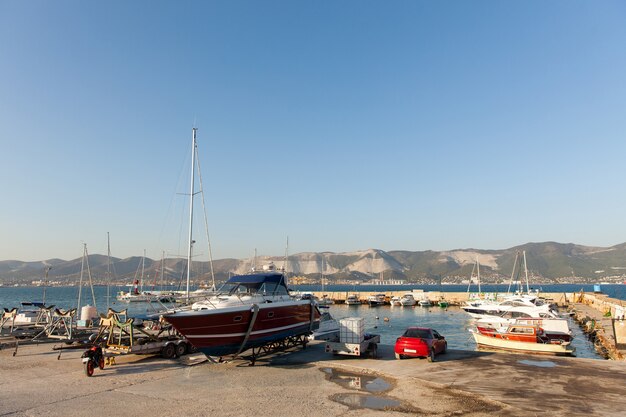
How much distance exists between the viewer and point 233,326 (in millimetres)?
15734

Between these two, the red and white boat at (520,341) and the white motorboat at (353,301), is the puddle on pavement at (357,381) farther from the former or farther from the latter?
the white motorboat at (353,301)

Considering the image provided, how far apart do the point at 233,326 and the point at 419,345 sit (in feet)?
24.6

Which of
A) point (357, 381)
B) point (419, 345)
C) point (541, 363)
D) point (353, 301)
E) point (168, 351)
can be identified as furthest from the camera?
point (353, 301)

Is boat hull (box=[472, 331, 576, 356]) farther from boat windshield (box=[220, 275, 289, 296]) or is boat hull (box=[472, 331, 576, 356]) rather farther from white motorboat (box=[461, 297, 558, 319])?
boat windshield (box=[220, 275, 289, 296])

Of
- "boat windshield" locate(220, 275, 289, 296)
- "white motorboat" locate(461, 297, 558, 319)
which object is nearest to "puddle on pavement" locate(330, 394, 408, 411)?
"boat windshield" locate(220, 275, 289, 296)

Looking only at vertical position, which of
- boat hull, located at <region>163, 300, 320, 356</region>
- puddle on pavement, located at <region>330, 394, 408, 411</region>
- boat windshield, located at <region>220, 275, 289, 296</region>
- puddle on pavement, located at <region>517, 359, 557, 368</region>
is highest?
boat windshield, located at <region>220, 275, 289, 296</region>

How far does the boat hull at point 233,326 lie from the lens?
14.9 metres

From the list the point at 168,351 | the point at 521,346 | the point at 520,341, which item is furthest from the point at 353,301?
the point at 168,351

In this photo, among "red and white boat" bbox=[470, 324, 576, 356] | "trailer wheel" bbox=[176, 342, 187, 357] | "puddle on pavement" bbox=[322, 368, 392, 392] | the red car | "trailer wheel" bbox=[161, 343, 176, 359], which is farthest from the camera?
"red and white boat" bbox=[470, 324, 576, 356]

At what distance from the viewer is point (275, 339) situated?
693 inches

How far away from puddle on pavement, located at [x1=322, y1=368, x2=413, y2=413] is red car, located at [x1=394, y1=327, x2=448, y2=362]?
2.87m

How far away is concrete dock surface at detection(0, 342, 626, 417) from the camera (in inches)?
413

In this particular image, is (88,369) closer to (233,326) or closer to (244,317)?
(233,326)

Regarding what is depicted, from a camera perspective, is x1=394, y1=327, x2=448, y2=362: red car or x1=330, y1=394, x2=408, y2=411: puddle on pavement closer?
x1=330, y1=394, x2=408, y2=411: puddle on pavement
